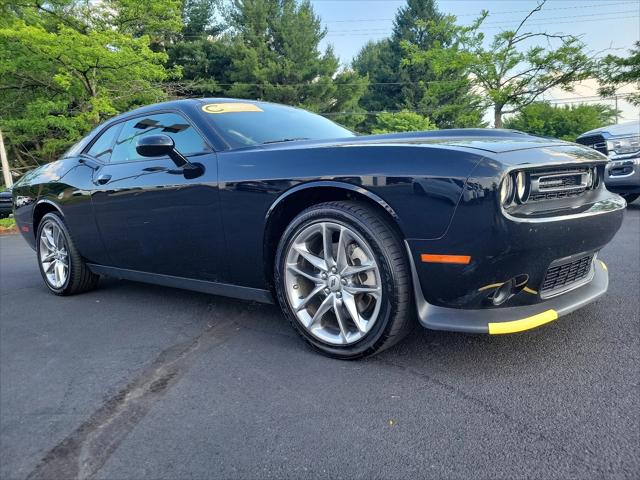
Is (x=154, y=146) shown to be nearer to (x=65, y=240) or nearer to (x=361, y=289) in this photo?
(x=361, y=289)

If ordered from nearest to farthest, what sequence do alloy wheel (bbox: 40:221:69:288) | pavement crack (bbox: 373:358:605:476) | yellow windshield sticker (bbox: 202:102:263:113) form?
pavement crack (bbox: 373:358:605:476) → yellow windshield sticker (bbox: 202:102:263:113) → alloy wheel (bbox: 40:221:69:288)

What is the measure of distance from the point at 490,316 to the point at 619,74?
17738 millimetres

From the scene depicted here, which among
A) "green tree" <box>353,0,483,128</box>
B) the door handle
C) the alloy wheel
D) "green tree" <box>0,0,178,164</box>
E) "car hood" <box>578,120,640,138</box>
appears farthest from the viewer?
"green tree" <box>353,0,483,128</box>

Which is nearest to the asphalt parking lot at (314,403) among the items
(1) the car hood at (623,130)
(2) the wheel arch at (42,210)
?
(2) the wheel arch at (42,210)

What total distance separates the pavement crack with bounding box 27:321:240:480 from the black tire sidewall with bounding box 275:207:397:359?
57 cm

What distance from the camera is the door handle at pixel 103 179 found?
343cm

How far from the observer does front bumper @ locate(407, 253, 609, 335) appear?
199 cm

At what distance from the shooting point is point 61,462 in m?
1.67

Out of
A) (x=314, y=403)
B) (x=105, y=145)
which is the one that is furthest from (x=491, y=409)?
(x=105, y=145)

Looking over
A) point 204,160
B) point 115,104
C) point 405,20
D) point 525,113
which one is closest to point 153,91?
point 115,104

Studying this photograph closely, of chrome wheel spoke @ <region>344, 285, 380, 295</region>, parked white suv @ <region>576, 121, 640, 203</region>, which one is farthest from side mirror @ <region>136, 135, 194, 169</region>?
parked white suv @ <region>576, 121, 640, 203</region>

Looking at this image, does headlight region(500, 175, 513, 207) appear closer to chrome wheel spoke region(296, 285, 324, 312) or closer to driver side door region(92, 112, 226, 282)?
chrome wheel spoke region(296, 285, 324, 312)

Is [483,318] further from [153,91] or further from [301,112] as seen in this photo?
[153,91]

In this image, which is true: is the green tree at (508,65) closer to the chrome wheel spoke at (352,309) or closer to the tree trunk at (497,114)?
the tree trunk at (497,114)
